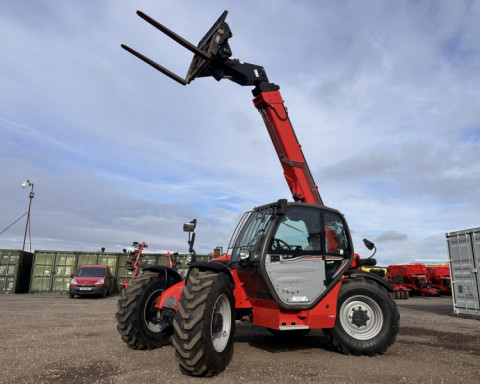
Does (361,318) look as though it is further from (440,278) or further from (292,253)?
(440,278)

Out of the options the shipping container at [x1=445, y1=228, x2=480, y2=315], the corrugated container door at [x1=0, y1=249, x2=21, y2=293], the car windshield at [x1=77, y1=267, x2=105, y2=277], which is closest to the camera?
the shipping container at [x1=445, y1=228, x2=480, y2=315]

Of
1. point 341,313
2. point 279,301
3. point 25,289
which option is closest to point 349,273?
point 341,313

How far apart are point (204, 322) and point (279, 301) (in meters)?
1.29

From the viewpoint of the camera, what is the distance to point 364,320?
18.4 ft

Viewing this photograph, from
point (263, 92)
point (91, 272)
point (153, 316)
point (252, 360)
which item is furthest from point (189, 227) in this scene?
point (91, 272)

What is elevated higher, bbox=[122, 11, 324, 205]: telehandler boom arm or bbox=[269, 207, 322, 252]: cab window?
bbox=[122, 11, 324, 205]: telehandler boom arm

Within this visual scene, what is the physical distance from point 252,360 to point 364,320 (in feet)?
6.15

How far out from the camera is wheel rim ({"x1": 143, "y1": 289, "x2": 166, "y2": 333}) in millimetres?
5707

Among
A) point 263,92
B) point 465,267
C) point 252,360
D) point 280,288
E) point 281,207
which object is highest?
point 263,92

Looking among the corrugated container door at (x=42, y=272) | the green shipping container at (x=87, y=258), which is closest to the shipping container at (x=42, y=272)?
the corrugated container door at (x=42, y=272)

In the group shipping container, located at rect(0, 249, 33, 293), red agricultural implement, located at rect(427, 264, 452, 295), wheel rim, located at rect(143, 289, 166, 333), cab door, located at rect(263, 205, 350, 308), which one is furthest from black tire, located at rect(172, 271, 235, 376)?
shipping container, located at rect(0, 249, 33, 293)

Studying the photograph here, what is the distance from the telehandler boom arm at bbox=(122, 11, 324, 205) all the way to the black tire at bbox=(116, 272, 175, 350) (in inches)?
125

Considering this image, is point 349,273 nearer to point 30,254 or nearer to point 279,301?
point 279,301

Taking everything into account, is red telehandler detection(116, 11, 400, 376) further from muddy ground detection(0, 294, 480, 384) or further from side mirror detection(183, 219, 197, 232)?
muddy ground detection(0, 294, 480, 384)
